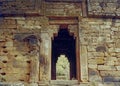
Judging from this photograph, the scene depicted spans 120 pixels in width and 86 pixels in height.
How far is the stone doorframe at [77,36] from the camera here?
7.68 meters

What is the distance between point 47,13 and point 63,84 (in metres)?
2.25

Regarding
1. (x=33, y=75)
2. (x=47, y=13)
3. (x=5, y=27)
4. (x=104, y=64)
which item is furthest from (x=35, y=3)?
(x=104, y=64)

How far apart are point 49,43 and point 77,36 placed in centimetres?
88

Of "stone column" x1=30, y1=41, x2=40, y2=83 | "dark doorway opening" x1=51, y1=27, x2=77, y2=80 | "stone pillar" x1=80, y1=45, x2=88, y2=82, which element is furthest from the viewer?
"dark doorway opening" x1=51, y1=27, x2=77, y2=80

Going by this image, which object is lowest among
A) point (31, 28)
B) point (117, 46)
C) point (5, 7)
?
point (117, 46)

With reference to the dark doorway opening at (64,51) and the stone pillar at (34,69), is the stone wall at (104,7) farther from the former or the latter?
the dark doorway opening at (64,51)

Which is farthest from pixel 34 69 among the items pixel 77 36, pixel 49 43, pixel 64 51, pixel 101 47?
pixel 64 51

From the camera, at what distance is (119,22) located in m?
8.34

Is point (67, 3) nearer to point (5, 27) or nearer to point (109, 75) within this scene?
point (5, 27)

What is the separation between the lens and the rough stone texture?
7.62 m

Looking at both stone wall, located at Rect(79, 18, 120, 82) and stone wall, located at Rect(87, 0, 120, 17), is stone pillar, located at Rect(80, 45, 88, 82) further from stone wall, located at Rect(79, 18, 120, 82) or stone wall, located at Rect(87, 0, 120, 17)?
stone wall, located at Rect(87, 0, 120, 17)

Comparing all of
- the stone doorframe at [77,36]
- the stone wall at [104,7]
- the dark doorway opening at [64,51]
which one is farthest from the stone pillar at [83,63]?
the dark doorway opening at [64,51]

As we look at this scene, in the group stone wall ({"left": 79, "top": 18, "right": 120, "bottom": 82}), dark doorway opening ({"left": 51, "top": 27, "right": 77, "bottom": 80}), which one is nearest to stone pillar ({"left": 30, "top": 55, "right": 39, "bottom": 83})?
stone wall ({"left": 79, "top": 18, "right": 120, "bottom": 82})

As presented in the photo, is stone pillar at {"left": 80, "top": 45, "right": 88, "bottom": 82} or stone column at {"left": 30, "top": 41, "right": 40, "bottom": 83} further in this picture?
stone pillar at {"left": 80, "top": 45, "right": 88, "bottom": 82}
